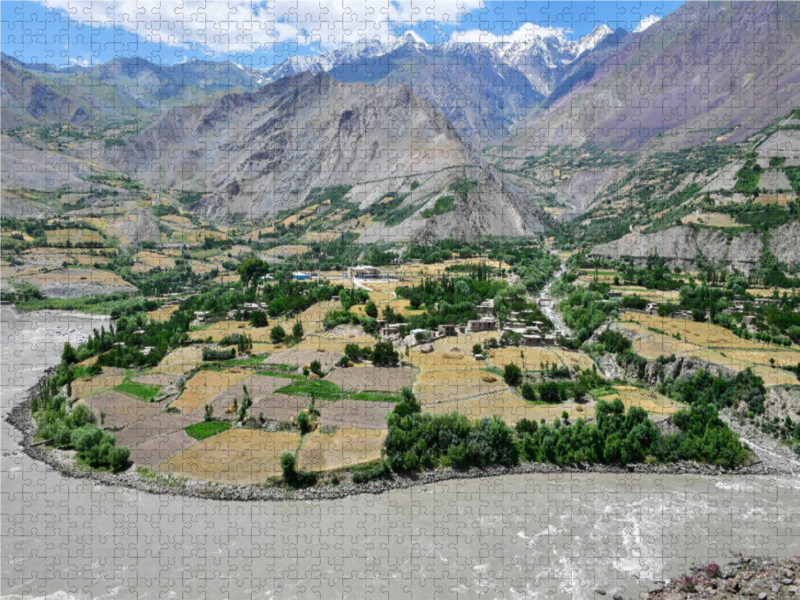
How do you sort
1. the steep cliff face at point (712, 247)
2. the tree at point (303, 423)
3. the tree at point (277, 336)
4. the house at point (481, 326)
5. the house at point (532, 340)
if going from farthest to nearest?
the steep cliff face at point (712, 247) → the house at point (481, 326) → the tree at point (277, 336) → the house at point (532, 340) → the tree at point (303, 423)

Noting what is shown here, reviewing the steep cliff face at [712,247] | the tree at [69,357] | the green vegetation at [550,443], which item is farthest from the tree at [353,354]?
the steep cliff face at [712,247]

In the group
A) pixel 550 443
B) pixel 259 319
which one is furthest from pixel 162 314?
pixel 550 443

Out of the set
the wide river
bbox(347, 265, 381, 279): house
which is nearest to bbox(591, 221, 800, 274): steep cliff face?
bbox(347, 265, 381, 279): house

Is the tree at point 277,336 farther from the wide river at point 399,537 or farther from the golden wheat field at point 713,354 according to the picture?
the golden wheat field at point 713,354

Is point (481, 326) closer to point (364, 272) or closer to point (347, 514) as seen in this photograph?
point (347, 514)

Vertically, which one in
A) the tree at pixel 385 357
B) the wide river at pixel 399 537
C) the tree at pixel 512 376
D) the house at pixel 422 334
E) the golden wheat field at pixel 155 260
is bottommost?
the wide river at pixel 399 537

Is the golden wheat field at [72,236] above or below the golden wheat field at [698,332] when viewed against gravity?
above

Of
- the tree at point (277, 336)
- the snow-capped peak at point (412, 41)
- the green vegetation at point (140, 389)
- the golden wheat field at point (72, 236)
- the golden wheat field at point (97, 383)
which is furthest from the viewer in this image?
the snow-capped peak at point (412, 41)
